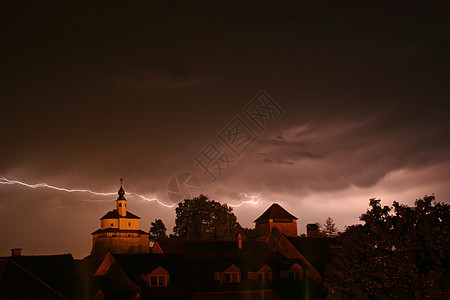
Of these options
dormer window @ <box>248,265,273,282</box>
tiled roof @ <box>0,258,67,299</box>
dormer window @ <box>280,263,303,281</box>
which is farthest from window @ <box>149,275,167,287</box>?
tiled roof @ <box>0,258,67,299</box>

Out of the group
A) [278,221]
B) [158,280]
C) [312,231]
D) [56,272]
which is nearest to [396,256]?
[158,280]

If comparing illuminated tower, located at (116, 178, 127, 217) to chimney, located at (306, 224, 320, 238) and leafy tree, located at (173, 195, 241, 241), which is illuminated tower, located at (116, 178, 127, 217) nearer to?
leafy tree, located at (173, 195, 241, 241)

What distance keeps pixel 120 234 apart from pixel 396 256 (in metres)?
121

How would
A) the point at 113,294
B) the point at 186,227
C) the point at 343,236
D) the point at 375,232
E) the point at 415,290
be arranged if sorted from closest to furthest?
the point at 415,290 → the point at 375,232 → the point at 343,236 → the point at 113,294 → the point at 186,227

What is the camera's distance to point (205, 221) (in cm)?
11594

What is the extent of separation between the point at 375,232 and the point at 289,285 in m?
22.4

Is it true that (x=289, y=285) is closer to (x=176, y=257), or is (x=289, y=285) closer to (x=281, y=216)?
(x=176, y=257)

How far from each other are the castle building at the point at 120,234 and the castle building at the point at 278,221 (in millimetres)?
34517

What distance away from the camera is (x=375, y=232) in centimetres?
4194

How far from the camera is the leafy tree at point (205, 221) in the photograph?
4478 inches

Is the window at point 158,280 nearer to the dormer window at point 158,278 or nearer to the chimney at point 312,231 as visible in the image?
the dormer window at point 158,278

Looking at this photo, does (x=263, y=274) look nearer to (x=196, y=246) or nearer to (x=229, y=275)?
(x=229, y=275)

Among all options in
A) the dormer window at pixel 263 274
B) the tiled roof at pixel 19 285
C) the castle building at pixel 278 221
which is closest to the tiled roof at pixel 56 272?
the tiled roof at pixel 19 285

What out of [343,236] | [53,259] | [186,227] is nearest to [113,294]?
[53,259]
